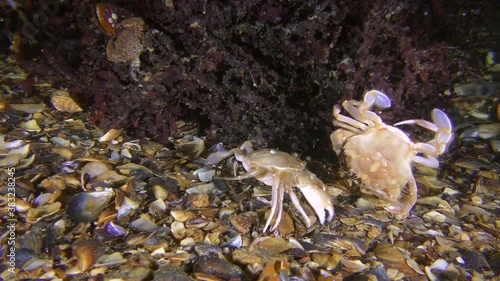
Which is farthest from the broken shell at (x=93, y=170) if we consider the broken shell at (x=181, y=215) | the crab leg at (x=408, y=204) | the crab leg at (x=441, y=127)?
the crab leg at (x=441, y=127)

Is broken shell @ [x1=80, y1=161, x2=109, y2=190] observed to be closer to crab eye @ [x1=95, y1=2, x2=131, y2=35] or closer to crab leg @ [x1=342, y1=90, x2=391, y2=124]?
crab eye @ [x1=95, y1=2, x2=131, y2=35]

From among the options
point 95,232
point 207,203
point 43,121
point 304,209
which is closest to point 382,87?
point 304,209

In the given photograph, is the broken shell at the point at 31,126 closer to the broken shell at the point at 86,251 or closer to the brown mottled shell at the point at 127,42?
the brown mottled shell at the point at 127,42

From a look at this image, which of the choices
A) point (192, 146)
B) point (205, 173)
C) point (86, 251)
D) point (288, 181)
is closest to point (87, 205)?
point (86, 251)

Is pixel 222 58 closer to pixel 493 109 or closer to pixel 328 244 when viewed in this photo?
pixel 328 244

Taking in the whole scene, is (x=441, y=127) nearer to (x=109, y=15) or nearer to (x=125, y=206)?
(x=125, y=206)
